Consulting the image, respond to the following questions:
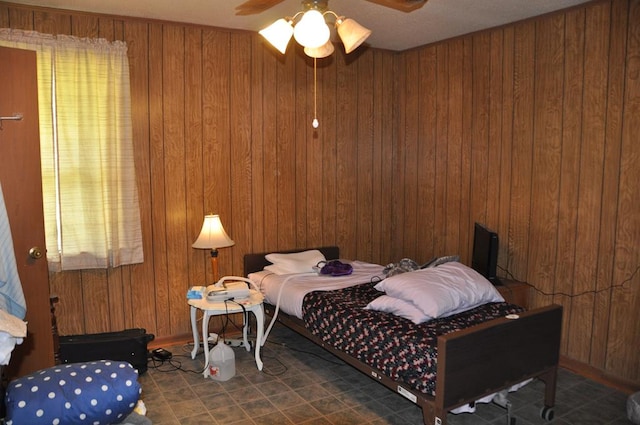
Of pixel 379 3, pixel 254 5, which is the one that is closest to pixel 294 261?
pixel 254 5

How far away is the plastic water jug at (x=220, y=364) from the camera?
11.0 ft

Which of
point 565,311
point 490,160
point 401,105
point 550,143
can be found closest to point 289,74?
point 401,105

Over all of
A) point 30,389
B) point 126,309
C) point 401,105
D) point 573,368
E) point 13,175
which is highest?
point 401,105

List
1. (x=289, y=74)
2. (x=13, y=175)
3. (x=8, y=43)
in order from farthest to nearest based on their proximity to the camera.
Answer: (x=289, y=74) → (x=8, y=43) → (x=13, y=175)

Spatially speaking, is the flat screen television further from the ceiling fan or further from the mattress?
the ceiling fan

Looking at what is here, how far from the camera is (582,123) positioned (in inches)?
137

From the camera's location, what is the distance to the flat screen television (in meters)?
3.76

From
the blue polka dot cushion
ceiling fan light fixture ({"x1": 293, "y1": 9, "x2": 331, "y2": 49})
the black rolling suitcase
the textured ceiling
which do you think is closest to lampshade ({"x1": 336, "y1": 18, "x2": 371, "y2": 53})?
ceiling fan light fixture ({"x1": 293, "y1": 9, "x2": 331, "y2": 49})

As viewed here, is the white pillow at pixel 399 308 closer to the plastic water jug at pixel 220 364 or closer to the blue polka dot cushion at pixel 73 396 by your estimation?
the plastic water jug at pixel 220 364

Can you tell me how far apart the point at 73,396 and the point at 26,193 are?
1.59 metres

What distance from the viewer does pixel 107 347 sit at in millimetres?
3350

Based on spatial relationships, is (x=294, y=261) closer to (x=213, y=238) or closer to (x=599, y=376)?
(x=213, y=238)

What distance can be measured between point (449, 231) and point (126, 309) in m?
2.89

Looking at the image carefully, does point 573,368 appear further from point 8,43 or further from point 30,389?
point 8,43
